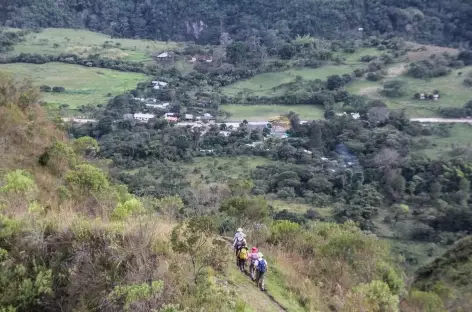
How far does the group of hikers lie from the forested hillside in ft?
190

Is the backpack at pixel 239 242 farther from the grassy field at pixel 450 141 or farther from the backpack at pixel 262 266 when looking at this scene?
the grassy field at pixel 450 141

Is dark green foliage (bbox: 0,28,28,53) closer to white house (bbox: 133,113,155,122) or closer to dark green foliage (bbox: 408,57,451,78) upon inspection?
white house (bbox: 133,113,155,122)

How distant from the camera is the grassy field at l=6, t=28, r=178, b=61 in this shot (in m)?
54.8

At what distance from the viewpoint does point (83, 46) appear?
5794 centimetres

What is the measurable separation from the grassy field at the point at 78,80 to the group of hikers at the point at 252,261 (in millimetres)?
34771

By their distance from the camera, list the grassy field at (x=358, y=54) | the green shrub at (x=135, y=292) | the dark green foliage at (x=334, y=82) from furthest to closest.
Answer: the grassy field at (x=358, y=54), the dark green foliage at (x=334, y=82), the green shrub at (x=135, y=292)

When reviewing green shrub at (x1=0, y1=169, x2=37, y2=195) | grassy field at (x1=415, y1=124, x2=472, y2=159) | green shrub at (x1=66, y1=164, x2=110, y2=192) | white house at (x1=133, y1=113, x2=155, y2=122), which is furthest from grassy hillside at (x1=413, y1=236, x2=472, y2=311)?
white house at (x1=133, y1=113, x2=155, y2=122)

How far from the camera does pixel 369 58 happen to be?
4997 centimetres

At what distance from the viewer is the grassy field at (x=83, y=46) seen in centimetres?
5475

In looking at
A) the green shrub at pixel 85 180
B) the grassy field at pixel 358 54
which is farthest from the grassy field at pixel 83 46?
the green shrub at pixel 85 180

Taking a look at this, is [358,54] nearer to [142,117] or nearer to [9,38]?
[142,117]

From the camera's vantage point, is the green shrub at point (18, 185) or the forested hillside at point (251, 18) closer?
the green shrub at point (18, 185)

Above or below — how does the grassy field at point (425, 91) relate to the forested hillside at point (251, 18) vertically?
→ below

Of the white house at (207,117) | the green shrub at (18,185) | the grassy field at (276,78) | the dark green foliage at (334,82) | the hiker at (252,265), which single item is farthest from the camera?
the grassy field at (276,78)
